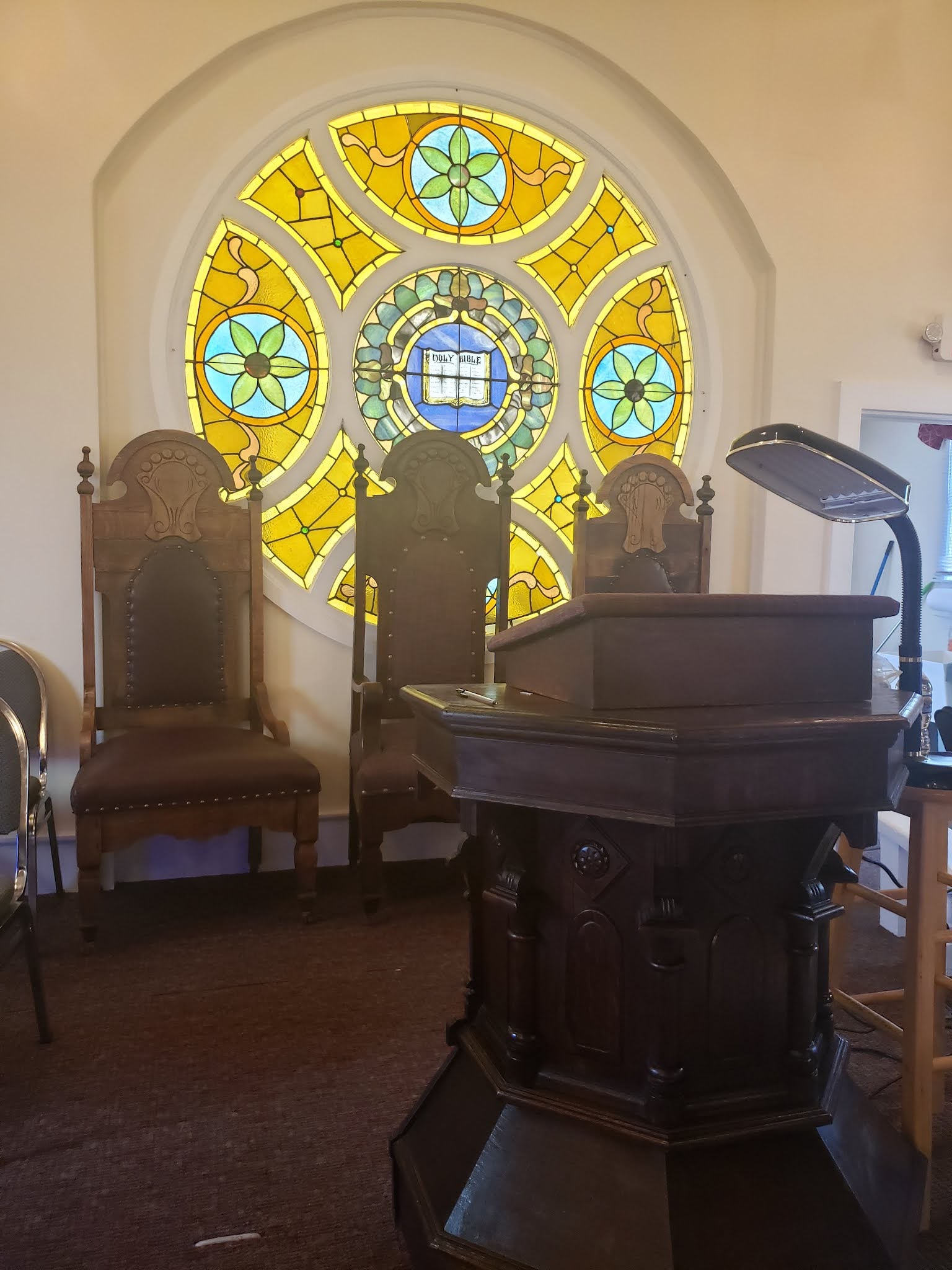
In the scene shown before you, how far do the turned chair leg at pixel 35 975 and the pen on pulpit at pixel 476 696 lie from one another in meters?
1.29

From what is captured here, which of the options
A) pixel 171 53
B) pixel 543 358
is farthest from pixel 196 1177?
pixel 171 53

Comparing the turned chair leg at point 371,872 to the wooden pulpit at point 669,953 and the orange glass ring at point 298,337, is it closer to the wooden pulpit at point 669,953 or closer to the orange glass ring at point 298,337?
the wooden pulpit at point 669,953

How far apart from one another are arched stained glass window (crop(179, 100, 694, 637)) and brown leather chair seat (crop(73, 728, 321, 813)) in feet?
2.48

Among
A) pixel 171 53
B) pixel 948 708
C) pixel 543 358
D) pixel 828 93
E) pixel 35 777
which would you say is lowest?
pixel 35 777

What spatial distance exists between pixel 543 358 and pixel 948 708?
238 cm

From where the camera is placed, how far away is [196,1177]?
1666 mm

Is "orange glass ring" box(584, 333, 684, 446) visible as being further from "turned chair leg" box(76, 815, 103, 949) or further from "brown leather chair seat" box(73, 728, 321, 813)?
"turned chair leg" box(76, 815, 103, 949)

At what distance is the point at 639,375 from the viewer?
3914mm

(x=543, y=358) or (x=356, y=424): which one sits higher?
(x=543, y=358)

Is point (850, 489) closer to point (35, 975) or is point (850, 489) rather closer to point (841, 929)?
point (841, 929)

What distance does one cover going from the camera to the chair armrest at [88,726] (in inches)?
112

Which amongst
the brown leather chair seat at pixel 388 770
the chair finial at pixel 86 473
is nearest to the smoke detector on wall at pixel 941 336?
the brown leather chair seat at pixel 388 770

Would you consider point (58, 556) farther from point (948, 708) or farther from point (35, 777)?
point (948, 708)

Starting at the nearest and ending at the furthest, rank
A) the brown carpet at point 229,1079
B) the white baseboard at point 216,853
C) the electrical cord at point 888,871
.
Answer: the brown carpet at point 229,1079 → the electrical cord at point 888,871 → the white baseboard at point 216,853
